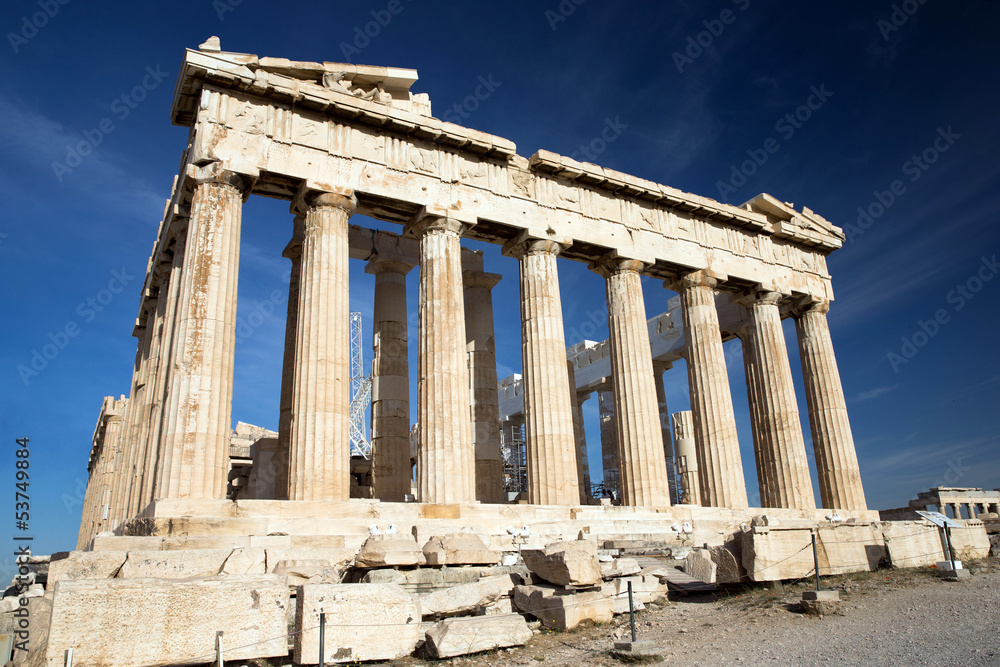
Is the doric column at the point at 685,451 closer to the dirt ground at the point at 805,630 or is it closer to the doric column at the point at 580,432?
the doric column at the point at 580,432

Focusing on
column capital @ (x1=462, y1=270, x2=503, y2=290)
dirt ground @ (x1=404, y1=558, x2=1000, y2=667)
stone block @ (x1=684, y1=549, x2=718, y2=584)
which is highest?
column capital @ (x1=462, y1=270, x2=503, y2=290)

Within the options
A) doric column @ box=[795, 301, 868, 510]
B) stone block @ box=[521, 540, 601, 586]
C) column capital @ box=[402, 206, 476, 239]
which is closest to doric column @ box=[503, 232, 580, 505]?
column capital @ box=[402, 206, 476, 239]

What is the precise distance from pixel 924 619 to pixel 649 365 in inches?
518

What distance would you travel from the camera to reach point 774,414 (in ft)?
84.4

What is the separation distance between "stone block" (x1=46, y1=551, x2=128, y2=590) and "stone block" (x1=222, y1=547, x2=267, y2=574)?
142 centimetres

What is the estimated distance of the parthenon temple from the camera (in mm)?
16344

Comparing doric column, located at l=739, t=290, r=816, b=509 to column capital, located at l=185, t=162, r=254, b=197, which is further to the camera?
doric column, located at l=739, t=290, r=816, b=509

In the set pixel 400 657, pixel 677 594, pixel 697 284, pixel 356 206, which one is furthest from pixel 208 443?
pixel 697 284

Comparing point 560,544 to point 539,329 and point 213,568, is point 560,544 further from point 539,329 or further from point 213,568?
point 539,329

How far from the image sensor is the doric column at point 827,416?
1022 inches

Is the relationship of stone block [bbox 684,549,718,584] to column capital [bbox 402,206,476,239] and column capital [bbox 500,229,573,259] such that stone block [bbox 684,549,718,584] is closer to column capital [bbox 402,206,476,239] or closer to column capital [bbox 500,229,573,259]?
column capital [bbox 500,229,573,259]

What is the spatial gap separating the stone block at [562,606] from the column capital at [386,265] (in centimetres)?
1423

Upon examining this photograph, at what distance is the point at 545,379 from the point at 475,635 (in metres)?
11.6

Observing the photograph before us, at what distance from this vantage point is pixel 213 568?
10.5 meters
